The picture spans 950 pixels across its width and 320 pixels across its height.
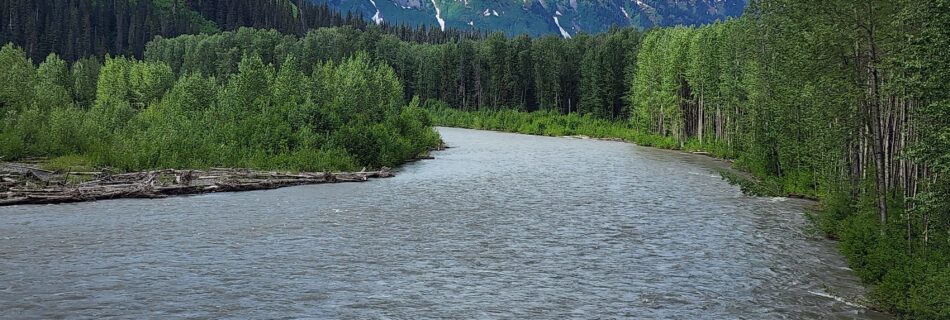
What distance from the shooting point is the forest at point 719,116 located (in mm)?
19016

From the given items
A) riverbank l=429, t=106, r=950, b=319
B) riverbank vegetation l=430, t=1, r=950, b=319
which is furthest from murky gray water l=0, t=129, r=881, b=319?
riverbank vegetation l=430, t=1, r=950, b=319

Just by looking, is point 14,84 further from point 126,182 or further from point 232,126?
point 126,182

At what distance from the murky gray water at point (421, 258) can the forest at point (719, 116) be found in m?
2.51

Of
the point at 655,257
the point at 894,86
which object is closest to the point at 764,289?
the point at 655,257

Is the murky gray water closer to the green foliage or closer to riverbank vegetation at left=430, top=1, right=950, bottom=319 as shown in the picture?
riverbank vegetation at left=430, top=1, right=950, bottom=319

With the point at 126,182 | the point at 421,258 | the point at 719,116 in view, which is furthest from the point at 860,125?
the point at 719,116

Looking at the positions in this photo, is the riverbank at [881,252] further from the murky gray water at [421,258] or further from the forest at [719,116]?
the murky gray water at [421,258]

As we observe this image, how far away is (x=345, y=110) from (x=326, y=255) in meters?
36.3

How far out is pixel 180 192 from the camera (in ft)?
126

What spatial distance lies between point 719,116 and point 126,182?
58.3 meters

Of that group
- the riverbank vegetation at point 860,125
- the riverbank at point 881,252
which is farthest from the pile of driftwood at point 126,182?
the riverbank vegetation at point 860,125

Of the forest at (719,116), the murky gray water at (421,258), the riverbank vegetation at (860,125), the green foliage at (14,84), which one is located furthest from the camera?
the green foliage at (14,84)

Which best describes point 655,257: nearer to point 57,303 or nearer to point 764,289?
point 764,289

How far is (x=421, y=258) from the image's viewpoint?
24.5 m
